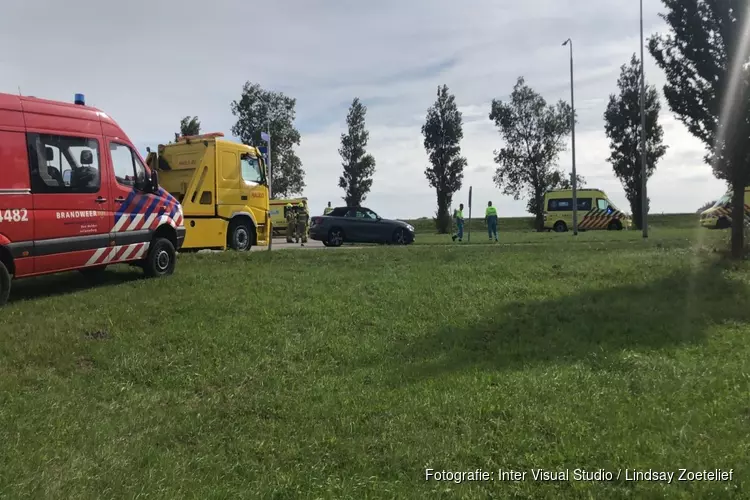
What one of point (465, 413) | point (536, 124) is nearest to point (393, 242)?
point (465, 413)

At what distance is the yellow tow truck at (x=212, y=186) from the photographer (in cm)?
1373

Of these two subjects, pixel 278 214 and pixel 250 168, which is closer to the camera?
pixel 250 168

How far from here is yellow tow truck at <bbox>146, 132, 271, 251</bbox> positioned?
45.1 feet

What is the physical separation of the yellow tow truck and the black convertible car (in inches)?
298

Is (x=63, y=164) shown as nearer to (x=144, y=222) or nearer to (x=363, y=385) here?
(x=144, y=222)

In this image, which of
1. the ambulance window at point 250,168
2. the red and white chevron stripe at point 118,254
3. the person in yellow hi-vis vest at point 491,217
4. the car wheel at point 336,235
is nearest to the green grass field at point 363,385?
the red and white chevron stripe at point 118,254

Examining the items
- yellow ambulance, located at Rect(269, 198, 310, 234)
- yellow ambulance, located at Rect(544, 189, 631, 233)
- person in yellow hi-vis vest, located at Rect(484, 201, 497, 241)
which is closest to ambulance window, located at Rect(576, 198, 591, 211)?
yellow ambulance, located at Rect(544, 189, 631, 233)

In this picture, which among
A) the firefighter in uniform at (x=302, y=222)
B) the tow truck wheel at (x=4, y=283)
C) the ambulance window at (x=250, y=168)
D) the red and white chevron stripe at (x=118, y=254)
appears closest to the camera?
the tow truck wheel at (x=4, y=283)

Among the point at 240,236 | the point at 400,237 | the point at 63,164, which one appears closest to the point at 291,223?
the point at 400,237

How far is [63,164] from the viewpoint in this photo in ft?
27.0

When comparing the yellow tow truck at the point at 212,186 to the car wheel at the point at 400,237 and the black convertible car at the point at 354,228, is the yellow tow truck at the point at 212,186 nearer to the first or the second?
the black convertible car at the point at 354,228

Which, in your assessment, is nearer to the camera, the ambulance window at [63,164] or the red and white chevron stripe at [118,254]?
the ambulance window at [63,164]

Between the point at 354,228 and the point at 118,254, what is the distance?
14.0 meters

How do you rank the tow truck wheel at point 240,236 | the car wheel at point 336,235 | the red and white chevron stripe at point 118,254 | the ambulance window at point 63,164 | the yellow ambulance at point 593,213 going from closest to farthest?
1. the ambulance window at point 63,164
2. the red and white chevron stripe at point 118,254
3. the tow truck wheel at point 240,236
4. the car wheel at point 336,235
5. the yellow ambulance at point 593,213
